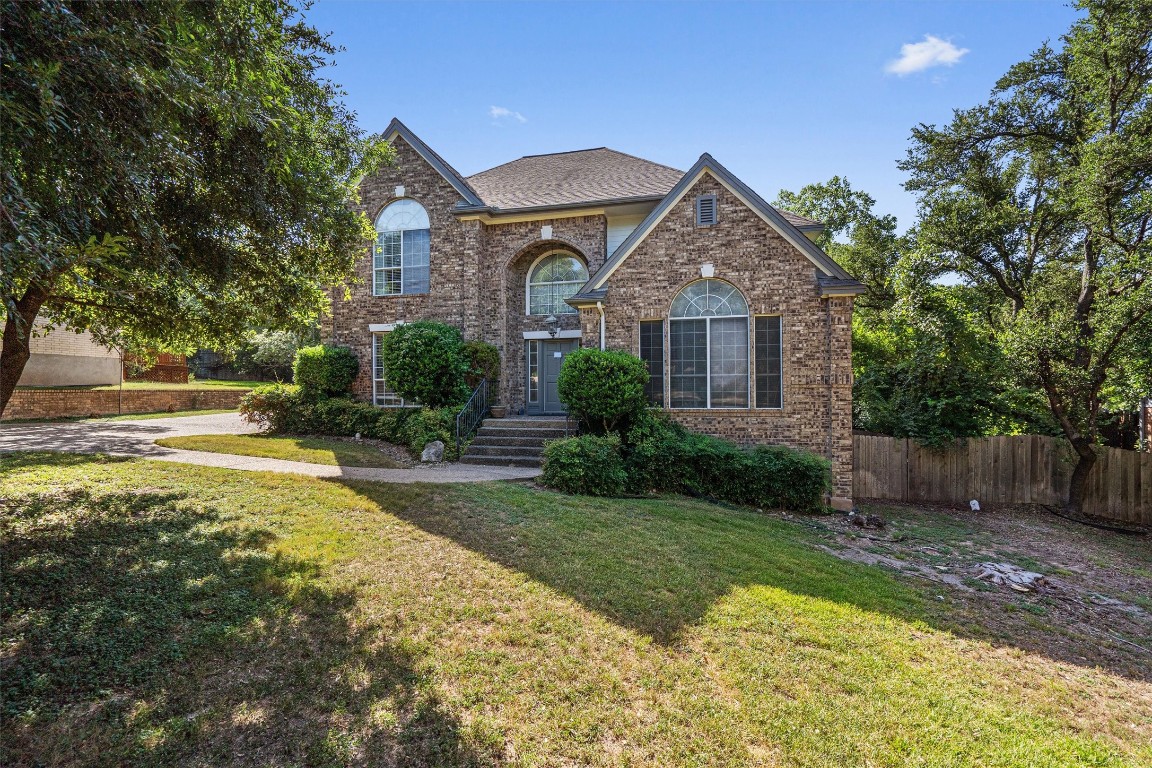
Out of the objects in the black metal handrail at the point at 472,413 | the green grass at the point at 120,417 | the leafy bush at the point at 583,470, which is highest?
the black metal handrail at the point at 472,413

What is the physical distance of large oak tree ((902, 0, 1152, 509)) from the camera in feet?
32.1

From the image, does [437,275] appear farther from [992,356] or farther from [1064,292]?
[1064,292]

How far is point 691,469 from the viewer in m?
9.47

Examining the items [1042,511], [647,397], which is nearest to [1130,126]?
[1042,511]

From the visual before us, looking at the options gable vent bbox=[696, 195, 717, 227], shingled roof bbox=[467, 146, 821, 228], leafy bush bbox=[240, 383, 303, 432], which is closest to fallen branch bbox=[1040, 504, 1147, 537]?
shingled roof bbox=[467, 146, 821, 228]

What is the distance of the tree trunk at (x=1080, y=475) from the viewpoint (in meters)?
10.9

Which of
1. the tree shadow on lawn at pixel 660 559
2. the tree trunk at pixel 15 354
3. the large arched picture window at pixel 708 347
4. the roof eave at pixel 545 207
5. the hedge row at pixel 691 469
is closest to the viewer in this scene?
the tree shadow on lawn at pixel 660 559

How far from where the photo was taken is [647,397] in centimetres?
1102

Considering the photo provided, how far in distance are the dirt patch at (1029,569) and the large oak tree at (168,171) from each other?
8.61m

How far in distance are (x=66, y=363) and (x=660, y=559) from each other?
2513 cm

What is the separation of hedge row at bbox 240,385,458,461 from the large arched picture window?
5.64 m

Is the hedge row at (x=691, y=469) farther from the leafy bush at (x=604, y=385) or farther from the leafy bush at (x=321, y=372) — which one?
the leafy bush at (x=321, y=372)

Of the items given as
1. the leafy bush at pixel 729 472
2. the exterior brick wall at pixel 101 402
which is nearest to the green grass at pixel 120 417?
the exterior brick wall at pixel 101 402

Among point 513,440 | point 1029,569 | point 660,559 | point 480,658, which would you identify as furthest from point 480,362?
point 1029,569
